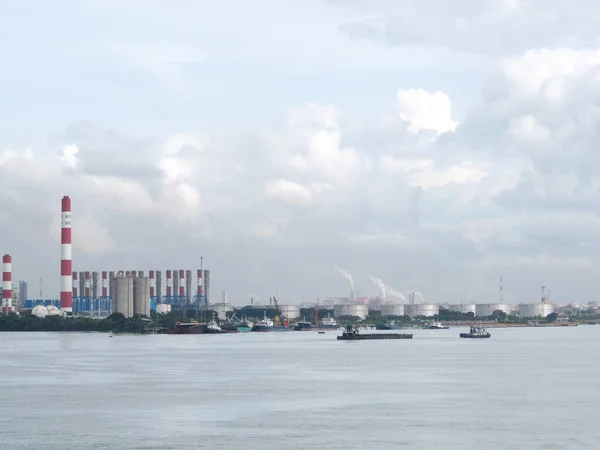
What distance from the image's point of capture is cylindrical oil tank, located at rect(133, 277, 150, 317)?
173375 mm

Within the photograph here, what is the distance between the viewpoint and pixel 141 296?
174 meters

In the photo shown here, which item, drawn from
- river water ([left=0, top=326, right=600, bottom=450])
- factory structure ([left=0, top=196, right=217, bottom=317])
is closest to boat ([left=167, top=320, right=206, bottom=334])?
factory structure ([left=0, top=196, right=217, bottom=317])

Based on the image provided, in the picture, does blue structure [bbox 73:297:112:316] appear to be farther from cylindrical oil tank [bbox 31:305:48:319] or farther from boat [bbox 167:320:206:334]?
boat [bbox 167:320:206:334]

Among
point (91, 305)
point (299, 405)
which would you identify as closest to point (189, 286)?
point (91, 305)

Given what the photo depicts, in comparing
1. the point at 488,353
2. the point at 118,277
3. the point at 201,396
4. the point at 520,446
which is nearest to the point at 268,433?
the point at 520,446

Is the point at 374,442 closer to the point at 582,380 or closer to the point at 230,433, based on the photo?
the point at 230,433

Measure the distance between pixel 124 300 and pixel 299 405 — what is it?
444 feet

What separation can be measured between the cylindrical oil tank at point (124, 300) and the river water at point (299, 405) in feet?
344

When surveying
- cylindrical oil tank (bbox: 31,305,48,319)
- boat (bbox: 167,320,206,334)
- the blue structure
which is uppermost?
the blue structure

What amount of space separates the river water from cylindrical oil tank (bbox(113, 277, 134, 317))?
105 m

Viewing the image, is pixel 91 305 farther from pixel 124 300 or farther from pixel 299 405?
pixel 299 405

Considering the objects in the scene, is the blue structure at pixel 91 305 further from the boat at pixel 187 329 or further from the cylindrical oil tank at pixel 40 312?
the boat at pixel 187 329

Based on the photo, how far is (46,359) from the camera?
7262 centimetres

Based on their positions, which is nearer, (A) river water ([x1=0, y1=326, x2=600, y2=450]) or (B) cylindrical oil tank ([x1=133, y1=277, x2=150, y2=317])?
(A) river water ([x1=0, y1=326, x2=600, y2=450])
